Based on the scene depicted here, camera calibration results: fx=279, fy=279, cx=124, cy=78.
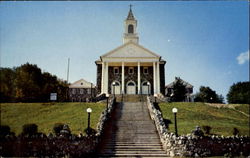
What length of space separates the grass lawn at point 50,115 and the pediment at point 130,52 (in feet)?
44.7

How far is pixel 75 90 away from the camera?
66625mm

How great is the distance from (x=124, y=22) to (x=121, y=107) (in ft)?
78.2

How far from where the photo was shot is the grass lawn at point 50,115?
70.5 feet

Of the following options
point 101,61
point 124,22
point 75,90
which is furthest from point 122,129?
point 75,90

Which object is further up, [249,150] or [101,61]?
[101,61]

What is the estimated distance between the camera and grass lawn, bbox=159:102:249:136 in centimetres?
2159

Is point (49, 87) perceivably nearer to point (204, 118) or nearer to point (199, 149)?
point (204, 118)

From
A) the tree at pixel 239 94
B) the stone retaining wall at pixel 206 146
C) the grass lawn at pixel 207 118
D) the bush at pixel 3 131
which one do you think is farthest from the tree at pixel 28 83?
the tree at pixel 239 94

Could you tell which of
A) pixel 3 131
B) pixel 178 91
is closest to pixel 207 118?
pixel 178 91

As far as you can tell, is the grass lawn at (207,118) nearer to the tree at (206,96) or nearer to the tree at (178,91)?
the tree at (178,91)

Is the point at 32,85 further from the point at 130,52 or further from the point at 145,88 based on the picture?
the point at 145,88

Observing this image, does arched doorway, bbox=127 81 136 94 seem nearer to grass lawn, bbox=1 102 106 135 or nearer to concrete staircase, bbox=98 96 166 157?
grass lawn, bbox=1 102 106 135

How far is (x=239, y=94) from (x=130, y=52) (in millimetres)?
21109

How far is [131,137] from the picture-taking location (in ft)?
61.1
